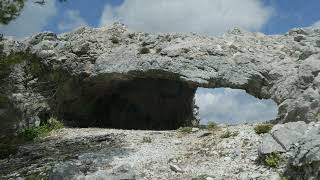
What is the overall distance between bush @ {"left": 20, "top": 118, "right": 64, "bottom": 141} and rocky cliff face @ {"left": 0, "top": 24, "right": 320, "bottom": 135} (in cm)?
55

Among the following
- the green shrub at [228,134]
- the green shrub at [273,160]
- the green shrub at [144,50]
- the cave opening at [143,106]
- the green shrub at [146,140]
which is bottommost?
the green shrub at [273,160]

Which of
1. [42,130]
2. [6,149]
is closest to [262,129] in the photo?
[6,149]

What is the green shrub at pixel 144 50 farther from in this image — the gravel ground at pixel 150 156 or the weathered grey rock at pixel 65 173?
the weathered grey rock at pixel 65 173

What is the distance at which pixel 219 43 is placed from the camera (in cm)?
2602

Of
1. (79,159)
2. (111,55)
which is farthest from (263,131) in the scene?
(111,55)

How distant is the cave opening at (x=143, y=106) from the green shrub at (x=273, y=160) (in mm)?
16132

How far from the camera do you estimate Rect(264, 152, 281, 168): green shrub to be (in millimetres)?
16031

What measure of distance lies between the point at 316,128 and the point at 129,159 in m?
7.00

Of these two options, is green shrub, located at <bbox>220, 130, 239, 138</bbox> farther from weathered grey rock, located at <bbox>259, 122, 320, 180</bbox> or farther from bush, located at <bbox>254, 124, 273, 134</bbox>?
weathered grey rock, located at <bbox>259, 122, 320, 180</bbox>

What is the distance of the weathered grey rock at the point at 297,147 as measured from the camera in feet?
46.1

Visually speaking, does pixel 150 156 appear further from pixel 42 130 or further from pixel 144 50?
pixel 42 130

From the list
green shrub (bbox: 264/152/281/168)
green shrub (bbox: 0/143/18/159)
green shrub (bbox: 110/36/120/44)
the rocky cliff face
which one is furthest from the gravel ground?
green shrub (bbox: 110/36/120/44)

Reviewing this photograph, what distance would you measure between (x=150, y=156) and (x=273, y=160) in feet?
16.0

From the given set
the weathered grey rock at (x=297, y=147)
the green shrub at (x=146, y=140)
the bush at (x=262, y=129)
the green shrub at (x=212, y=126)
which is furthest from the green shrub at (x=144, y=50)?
the weathered grey rock at (x=297, y=147)
